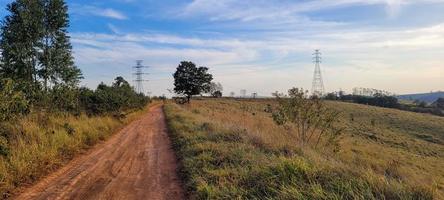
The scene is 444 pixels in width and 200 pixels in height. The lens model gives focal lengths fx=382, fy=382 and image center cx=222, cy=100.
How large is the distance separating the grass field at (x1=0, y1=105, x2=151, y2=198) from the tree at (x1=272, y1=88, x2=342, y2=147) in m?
8.25

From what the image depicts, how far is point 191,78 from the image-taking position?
71812 mm

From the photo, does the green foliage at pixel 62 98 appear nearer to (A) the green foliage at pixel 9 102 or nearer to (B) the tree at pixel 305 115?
(A) the green foliage at pixel 9 102

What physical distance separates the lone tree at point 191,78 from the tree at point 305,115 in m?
54.3

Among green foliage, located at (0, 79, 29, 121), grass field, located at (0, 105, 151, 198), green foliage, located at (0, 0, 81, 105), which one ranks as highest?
green foliage, located at (0, 0, 81, 105)

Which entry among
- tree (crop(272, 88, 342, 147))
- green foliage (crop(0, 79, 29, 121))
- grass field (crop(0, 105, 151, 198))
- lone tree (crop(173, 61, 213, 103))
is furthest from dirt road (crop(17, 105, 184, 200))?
lone tree (crop(173, 61, 213, 103))

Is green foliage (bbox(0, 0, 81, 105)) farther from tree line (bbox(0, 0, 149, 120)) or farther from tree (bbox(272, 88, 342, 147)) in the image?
tree (bbox(272, 88, 342, 147))

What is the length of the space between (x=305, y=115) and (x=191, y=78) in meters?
55.6

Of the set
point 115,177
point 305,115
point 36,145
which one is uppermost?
point 305,115

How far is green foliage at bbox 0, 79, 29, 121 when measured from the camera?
10.4 metres

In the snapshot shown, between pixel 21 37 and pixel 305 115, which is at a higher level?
pixel 21 37

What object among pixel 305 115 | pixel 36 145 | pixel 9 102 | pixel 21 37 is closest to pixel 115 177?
pixel 36 145

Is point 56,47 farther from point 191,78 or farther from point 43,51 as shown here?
point 191,78

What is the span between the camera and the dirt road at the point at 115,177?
25.2ft

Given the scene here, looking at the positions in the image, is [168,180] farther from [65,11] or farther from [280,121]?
[65,11]
